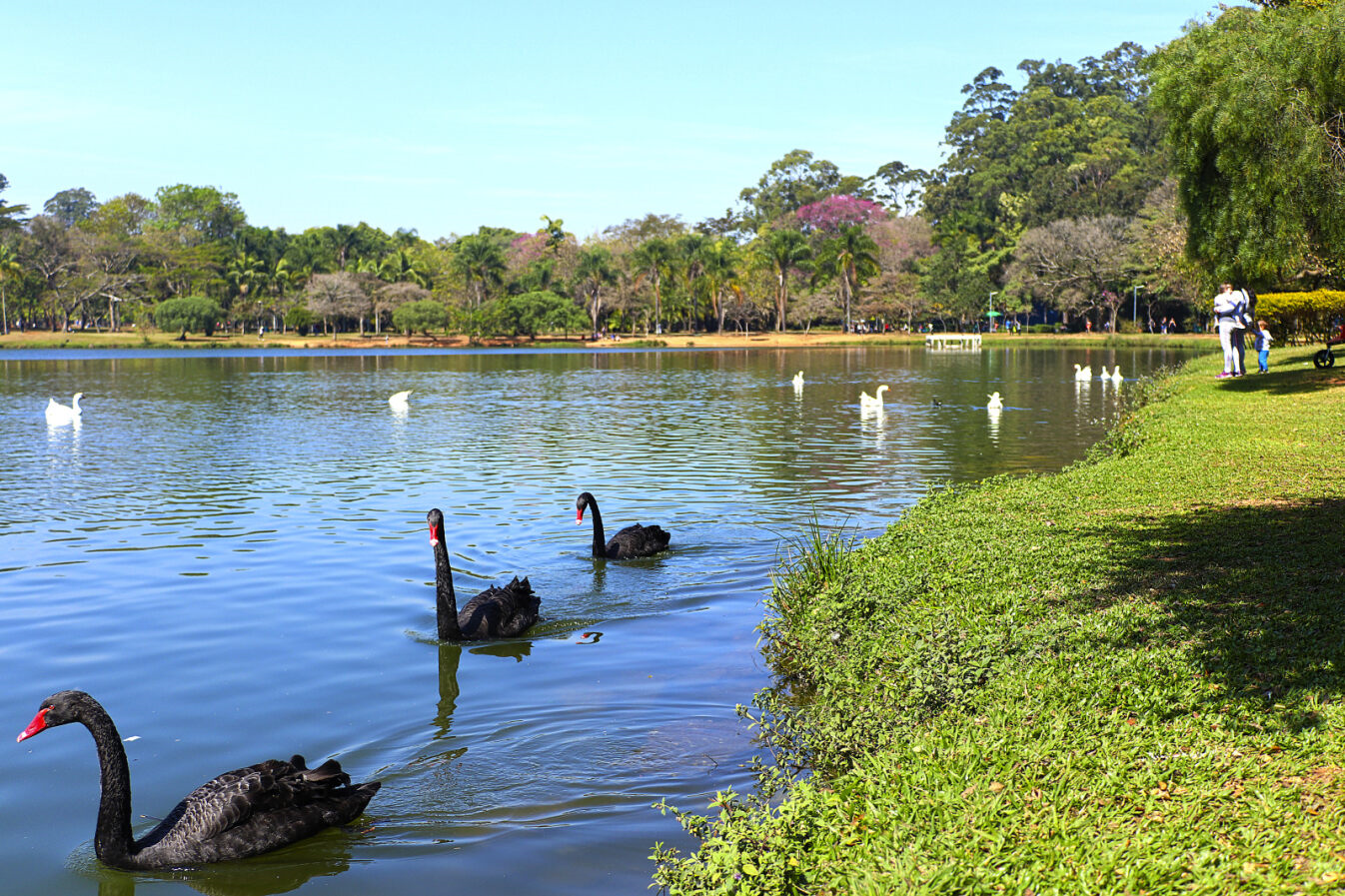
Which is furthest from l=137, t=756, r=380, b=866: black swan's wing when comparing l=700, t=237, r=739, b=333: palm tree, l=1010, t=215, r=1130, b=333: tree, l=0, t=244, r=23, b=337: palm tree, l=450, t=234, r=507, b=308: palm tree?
l=0, t=244, r=23, b=337: palm tree

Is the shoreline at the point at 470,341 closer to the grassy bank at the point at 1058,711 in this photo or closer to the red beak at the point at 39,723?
the grassy bank at the point at 1058,711

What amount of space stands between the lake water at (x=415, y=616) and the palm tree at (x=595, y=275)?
73387 mm

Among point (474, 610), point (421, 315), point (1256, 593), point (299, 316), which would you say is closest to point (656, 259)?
point (421, 315)

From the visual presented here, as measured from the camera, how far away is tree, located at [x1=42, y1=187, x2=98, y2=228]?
165125mm

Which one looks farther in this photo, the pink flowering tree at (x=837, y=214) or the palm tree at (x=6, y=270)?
the pink flowering tree at (x=837, y=214)

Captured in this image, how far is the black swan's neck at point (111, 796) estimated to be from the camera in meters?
5.98

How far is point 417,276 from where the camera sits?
369 feet

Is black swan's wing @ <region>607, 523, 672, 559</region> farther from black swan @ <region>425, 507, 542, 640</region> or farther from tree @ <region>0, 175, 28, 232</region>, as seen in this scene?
tree @ <region>0, 175, 28, 232</region>

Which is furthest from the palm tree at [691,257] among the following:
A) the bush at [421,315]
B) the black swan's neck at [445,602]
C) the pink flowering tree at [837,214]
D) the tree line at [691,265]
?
the black swan's neck at [445,602]

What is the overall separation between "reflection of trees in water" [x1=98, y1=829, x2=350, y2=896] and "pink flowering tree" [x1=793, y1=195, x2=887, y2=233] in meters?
126

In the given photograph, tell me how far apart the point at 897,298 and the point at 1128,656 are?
336ft

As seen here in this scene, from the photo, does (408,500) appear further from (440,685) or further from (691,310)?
(691,310)

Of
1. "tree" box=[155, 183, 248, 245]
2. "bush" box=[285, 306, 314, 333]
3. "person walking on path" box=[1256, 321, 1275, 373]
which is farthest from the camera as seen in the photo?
"tree" box=[155, 183, 248, 245]

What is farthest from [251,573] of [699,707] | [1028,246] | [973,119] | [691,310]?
[973,119]
